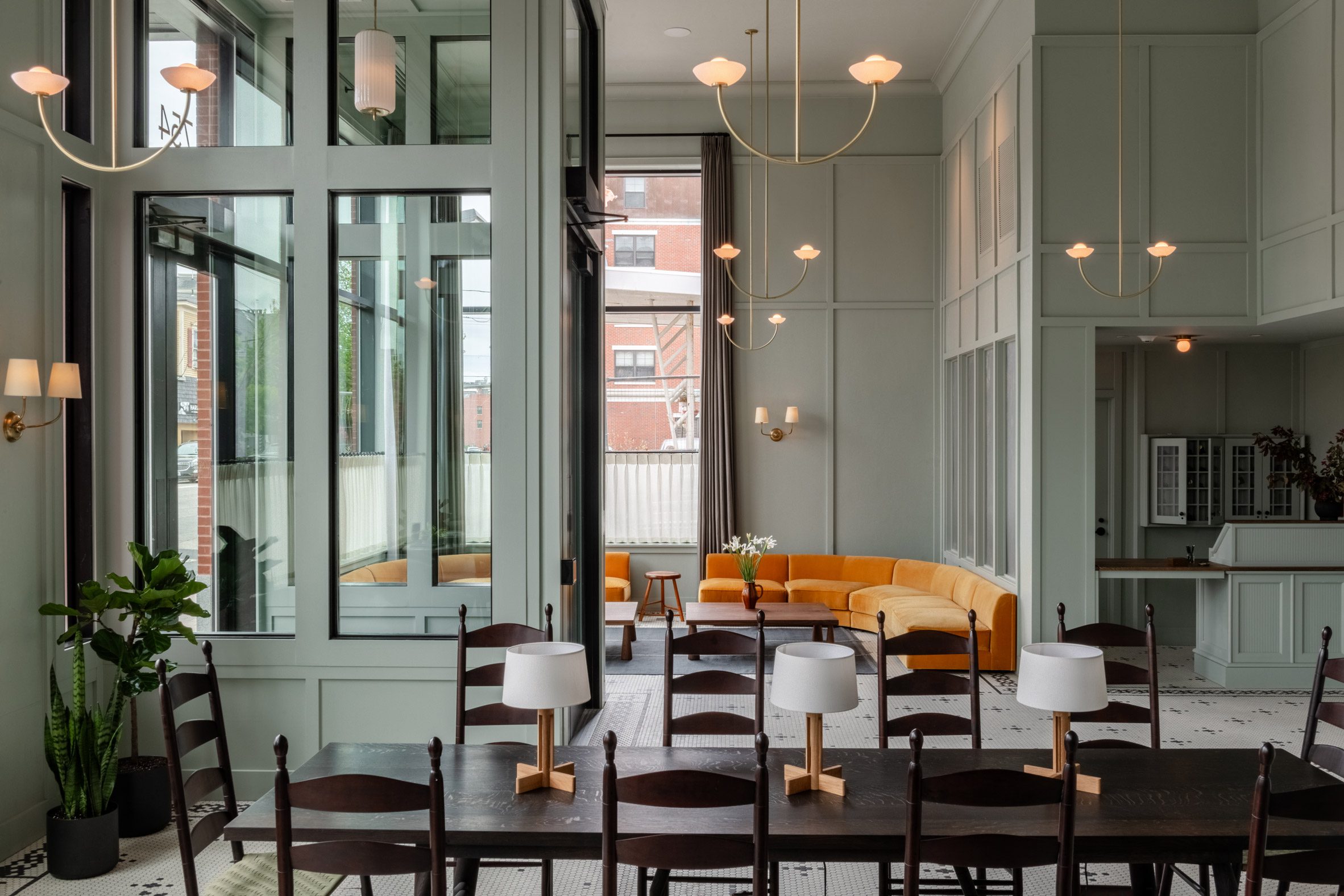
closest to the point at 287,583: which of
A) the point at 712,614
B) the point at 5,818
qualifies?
the point at 5,818

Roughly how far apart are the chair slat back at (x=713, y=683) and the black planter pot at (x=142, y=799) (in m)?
2.29

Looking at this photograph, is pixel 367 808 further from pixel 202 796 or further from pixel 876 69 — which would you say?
pixel 876 69

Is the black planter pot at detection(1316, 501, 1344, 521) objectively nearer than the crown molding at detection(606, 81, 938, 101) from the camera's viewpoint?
Yes

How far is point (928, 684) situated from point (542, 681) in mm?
1465

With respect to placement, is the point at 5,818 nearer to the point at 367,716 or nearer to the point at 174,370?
the point at 367,716

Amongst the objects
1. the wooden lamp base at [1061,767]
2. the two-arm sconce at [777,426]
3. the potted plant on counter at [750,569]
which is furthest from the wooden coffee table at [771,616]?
the wooden lamp base at [1061,767]

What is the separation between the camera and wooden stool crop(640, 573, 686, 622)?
30.8 ft

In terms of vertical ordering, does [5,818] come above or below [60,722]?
below

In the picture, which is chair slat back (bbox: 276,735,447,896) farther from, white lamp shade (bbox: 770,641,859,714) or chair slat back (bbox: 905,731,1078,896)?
chair slat back (bbox: 905,731,1078,896)

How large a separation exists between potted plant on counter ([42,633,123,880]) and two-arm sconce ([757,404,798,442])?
22.2 feet

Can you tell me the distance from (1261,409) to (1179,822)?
7.56 metres

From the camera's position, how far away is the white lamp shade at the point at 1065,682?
2.51 m

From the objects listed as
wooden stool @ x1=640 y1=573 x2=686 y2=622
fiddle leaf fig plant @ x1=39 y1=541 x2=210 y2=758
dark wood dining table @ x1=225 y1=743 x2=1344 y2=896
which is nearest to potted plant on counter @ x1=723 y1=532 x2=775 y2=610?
wooden stool @ x1=640 y1=573 x2=686 y2=622

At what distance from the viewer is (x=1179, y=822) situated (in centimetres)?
233
